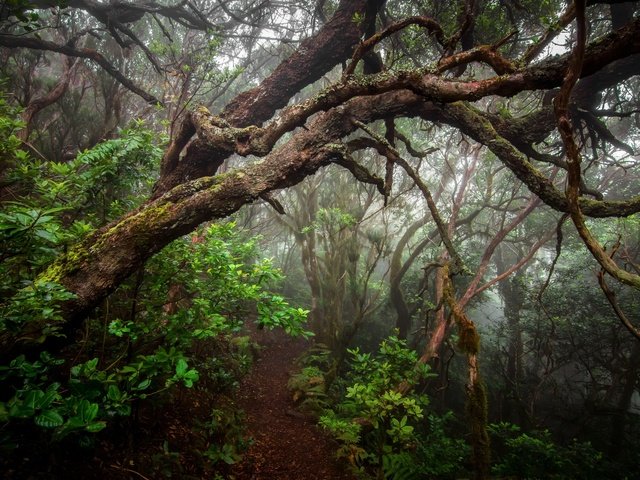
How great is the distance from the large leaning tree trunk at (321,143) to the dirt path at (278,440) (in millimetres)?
3187

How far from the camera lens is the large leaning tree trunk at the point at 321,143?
2.67 m

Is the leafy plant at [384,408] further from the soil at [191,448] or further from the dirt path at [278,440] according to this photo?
the soil at [191,448]

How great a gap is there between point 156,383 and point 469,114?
17.1 ft

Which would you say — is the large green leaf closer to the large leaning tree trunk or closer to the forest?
the forest

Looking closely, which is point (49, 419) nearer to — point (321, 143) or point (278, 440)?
point (321, 143)

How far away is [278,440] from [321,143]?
16.7 ft

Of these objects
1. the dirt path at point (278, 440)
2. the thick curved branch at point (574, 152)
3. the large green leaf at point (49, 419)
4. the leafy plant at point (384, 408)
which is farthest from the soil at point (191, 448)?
the thick curved branch at point (574, 152)

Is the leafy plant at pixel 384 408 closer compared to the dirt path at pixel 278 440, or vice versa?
the leafy plant at pixel 384 408

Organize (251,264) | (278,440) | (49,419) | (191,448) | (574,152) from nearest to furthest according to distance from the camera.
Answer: (49,419), (574,152), (191,448), (251,264), (278,440)

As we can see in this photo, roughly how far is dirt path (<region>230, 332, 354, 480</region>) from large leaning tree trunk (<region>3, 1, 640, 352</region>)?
3.19 m

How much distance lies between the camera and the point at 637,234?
11.7 metres

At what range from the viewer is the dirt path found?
4.80m

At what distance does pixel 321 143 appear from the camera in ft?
13.1

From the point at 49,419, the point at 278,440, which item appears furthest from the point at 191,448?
the point at 49,419
